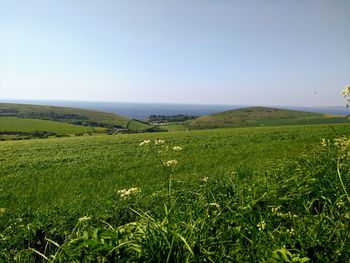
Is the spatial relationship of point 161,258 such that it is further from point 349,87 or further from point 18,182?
point 18,182

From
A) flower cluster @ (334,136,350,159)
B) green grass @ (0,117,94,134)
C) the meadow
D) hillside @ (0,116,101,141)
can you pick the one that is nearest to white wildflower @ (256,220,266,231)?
the meadow

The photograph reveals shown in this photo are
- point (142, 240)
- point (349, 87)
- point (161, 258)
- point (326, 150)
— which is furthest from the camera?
point (326, 150)

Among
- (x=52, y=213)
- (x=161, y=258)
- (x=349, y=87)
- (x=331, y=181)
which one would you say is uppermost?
(x=349, y=87)

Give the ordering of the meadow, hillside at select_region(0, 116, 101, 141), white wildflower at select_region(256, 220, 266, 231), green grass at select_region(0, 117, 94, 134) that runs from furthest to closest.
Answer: green grass at select_region(0, 117, 94, 134) → hillside at select_region(0, 116, 101, 141) → white wildflower at select_region(256, 220, 266, 231) → the meadow

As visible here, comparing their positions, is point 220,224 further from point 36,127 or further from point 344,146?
point 36,127

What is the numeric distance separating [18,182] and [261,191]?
13154mm

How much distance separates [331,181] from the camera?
4418mm

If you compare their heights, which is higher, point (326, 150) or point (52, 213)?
point (326, 150)

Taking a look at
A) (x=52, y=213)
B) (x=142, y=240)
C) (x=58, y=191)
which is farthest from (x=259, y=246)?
(x=58, y=191)

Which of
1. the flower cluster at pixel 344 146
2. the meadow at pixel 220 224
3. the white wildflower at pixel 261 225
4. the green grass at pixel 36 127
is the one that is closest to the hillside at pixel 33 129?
the green grass at pixel 36 127

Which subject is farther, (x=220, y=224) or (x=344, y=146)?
(x=344, y=146)

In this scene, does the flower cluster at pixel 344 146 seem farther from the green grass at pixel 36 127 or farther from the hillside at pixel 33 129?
the green grass at pixel 36 127

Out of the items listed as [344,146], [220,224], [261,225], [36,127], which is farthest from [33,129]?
[261,225]

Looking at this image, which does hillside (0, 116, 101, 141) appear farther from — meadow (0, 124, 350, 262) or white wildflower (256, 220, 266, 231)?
white wildflower (256, 220, 266, 231)
